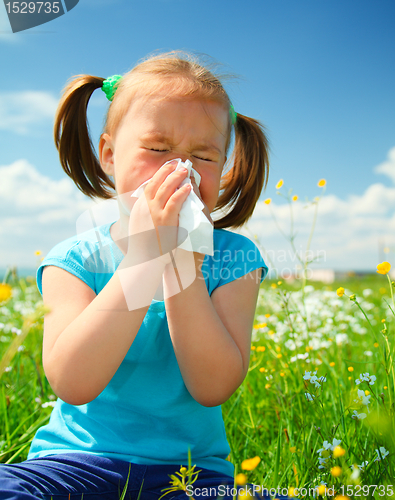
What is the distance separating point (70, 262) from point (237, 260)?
595 mm

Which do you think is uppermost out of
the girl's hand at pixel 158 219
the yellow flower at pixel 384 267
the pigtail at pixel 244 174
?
the pigtail at pixel 244 174

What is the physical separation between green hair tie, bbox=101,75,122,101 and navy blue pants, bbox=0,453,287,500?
1360 millimetres

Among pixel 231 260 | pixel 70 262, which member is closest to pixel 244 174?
pixel 231 260

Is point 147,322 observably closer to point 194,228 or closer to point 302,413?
point 194,228

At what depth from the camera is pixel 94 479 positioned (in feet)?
3.60

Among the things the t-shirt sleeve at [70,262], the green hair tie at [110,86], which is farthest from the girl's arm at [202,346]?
the green hair tie at [110,86]

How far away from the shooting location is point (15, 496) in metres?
0.92

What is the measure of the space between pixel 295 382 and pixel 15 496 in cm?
114

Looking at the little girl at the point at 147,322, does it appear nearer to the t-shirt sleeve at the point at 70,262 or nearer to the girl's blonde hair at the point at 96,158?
the t-shirt sleeve at the point at 70,262

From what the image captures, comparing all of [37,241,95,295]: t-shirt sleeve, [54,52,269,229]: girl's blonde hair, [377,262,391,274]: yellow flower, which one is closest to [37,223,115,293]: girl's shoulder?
[37,241,95,295]: t-shirt sleeve

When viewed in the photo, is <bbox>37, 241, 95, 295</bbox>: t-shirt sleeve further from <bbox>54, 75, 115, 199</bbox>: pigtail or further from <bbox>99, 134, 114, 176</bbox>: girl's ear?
<bbox>54, 75, 115, 199</bbox>: pigtail

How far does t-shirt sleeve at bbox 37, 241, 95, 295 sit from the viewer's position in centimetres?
130

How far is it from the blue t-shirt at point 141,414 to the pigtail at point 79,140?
0.61 meters

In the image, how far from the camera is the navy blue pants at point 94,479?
101 centimetres
